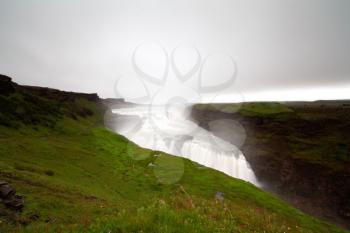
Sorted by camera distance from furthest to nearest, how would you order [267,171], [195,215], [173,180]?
[267,171] < [173,180] < [195,215]

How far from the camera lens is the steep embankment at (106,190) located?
7402mm

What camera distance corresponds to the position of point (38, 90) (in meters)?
90.1

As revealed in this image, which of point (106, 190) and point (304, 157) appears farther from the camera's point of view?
point (304, 157)

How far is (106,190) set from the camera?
22859 mm

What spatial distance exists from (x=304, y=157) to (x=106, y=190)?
178 ft

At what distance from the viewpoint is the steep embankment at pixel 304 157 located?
44.2m

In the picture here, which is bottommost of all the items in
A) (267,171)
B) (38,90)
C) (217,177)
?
(267,171)

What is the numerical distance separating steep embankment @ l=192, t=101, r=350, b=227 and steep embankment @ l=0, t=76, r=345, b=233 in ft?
50.1

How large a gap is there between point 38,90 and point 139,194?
8309 cm

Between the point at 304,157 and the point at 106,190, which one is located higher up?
the point at 106,190

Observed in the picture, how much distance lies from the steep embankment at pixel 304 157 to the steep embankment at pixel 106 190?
1526 centimetres

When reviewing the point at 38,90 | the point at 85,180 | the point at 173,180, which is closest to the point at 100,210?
the point at 85,180

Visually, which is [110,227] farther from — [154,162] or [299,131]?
[299,131]

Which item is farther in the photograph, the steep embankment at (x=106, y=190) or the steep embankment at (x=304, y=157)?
the steep embankment at (x=304, y=157)
